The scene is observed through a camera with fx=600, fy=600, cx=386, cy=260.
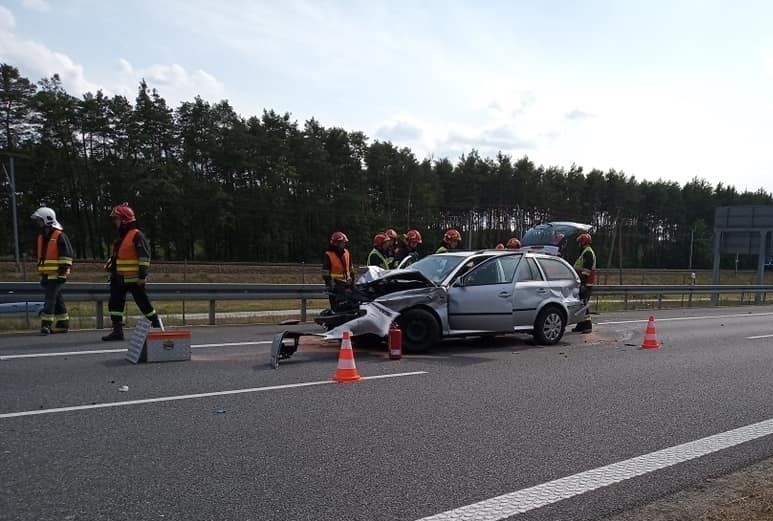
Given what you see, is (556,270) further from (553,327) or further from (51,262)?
(51,262)

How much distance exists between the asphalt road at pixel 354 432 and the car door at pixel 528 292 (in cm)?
112

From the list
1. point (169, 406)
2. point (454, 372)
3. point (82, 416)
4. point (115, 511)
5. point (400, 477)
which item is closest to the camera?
point (115, 511)

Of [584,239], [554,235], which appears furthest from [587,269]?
[554,235]

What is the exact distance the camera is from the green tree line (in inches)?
1919

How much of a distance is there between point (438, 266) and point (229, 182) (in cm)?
4935

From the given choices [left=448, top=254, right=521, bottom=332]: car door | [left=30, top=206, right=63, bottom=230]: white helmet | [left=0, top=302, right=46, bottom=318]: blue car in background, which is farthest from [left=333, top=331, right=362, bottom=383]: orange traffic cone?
[left=0, top=302, right=46, bottom=318]: blue car in background

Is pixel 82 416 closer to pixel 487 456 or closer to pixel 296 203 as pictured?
pixel 487 456

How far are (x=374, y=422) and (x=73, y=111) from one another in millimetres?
52702

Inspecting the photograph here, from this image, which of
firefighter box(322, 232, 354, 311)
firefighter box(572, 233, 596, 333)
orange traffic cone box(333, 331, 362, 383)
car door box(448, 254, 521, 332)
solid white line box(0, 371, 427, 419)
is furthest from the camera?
firefighter box(572, 233, 596, 333)

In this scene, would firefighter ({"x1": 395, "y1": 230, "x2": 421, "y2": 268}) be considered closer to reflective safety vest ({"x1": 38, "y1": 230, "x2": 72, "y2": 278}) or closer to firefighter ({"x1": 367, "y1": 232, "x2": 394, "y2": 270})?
firefighter ({"x1": 367, "y1": 232, "x2": 394, "y2": 270})

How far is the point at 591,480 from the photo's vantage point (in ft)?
13.2

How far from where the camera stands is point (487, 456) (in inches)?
176

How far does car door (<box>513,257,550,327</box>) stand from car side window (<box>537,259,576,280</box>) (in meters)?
0.21

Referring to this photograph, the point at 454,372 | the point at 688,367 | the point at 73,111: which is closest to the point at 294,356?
the point at 454,372
